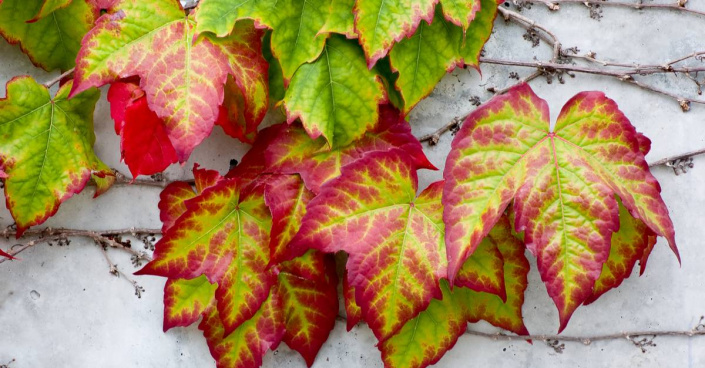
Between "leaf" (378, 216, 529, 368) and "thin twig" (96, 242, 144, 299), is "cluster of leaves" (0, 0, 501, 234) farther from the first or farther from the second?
"leaf" (378, 216, 529, 368)

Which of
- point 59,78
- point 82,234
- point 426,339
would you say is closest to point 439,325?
point 426,339

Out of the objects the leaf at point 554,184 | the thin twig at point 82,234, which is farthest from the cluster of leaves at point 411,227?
the thin twig at point 82,234

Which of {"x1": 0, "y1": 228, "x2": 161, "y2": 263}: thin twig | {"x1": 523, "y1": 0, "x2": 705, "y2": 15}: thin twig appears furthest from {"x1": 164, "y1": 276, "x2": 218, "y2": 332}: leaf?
{"x1": 523, "y1": 0, "x2": 705, "y2": 15}: thin twig

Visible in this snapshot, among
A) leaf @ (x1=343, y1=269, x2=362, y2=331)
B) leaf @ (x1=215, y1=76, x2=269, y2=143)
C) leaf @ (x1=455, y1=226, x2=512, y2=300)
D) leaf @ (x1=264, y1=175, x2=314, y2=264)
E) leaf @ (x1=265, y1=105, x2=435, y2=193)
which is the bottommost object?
leaf @ (x1=343, y1=269, x2=362, y2=331)

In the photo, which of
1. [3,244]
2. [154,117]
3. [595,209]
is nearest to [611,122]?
[595,209]

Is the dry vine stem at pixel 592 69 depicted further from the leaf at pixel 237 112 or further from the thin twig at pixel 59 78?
the thin twig at pixel 59 78
